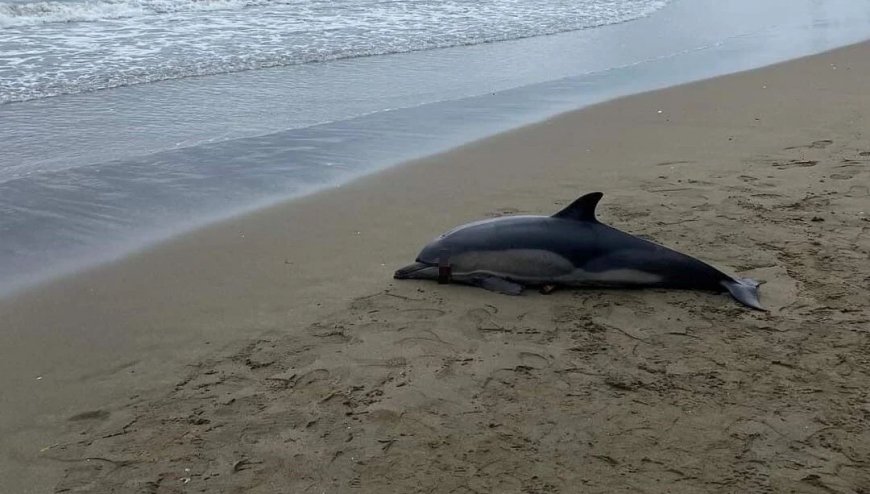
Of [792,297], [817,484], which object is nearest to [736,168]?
[792,297]

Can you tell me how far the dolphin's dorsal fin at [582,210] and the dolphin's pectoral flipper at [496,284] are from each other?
509mm

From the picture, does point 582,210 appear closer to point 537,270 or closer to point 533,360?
point 537,270

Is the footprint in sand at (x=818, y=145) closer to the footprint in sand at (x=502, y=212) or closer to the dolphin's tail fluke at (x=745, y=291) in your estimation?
the footprint in sand at (x=502, y=212)

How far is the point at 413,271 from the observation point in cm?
550

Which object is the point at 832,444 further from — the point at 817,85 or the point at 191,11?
the point at 191,11

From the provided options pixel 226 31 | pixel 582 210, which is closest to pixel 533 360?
pixel 582 210

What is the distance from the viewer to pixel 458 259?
214 inches

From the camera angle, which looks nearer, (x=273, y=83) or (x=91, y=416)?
(x=91, y=416)

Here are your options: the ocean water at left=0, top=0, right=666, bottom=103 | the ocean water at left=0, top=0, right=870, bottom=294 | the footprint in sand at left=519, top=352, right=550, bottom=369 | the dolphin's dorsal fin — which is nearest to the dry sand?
the footprint in sand at left=519, top=352, right=550, bottom=369

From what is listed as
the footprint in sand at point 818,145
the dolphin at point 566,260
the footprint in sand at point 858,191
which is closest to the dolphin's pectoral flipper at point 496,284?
the dolphin at point 566,260

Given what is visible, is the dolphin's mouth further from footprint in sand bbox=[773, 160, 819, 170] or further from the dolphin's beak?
footprint in sand bbox=[773, 160, 819, 170]

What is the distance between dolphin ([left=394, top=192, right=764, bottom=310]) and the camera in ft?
17.3

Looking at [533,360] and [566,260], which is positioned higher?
[566,260]

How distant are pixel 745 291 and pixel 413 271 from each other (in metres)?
1.91
